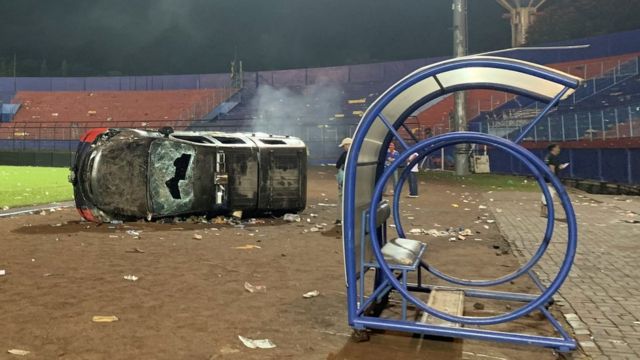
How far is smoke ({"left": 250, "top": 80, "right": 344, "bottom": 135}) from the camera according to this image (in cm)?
4309

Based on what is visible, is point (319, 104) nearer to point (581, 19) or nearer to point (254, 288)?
point (581, 19)

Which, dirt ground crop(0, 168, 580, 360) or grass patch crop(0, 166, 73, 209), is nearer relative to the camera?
dirt ground crop(0, 168, 580, 360)

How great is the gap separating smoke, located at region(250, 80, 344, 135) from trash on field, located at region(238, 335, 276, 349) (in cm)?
3778

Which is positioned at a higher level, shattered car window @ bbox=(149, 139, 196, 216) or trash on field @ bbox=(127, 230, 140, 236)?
shattered car window @ bbox=(149, 139, 196, 216)

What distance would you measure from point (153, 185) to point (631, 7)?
43096 millimetres

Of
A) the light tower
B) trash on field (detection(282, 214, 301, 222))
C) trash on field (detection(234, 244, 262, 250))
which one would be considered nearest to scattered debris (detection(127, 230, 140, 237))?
trash on field (detection(234, 244, 262, 250))

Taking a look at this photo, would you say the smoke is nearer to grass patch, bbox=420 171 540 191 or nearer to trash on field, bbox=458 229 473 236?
grass patch, bbox=420 171 540 191

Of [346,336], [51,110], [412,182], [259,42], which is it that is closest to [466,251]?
[346,336]

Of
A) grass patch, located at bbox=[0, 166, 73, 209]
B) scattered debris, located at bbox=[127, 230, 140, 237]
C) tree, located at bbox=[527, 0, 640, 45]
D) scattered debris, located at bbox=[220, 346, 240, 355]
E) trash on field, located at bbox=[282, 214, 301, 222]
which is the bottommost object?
scattered debris, located at bbox=[220, 346, 240, 355]

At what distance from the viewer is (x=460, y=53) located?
78.7 feet

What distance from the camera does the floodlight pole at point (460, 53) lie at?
24.0m

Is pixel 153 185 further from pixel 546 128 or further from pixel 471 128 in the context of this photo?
pixel 471 128

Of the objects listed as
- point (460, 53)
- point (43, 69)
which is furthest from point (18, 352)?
point (43, 69)

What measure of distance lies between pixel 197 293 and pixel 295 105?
41.8 m
